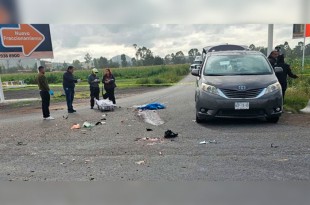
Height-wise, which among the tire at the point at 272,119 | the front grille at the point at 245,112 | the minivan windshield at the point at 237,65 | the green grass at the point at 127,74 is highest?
the minivan windshield at the point at 237,65

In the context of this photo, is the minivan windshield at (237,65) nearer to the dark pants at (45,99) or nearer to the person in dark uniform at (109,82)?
the dark pants at (45,99)

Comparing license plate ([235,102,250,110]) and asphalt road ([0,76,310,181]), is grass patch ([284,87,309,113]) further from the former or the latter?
license plate ([235,102,250,110])

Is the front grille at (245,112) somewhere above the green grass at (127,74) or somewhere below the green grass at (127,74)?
above

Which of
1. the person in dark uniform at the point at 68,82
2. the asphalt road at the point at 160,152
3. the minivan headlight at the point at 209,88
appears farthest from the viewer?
the person in dark uniform at the point at 68,82

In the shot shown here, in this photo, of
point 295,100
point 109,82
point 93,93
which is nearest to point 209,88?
point 295,100

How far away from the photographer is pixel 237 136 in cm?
634

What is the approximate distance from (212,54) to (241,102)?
211 centimetres

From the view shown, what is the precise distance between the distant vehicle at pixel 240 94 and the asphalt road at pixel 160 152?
12.7 inches

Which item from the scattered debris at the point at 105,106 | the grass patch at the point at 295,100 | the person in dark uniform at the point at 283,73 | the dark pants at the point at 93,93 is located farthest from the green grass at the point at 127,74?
the person in dark uniform at the point at 283,73

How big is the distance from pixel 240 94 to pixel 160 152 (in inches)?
109

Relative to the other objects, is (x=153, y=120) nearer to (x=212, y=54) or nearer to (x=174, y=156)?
(x=212, y=54)

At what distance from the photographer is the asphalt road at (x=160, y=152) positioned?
420 centimetres

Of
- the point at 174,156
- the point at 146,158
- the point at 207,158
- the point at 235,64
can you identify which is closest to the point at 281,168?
the point at 207,158

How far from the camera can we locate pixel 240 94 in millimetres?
7180
